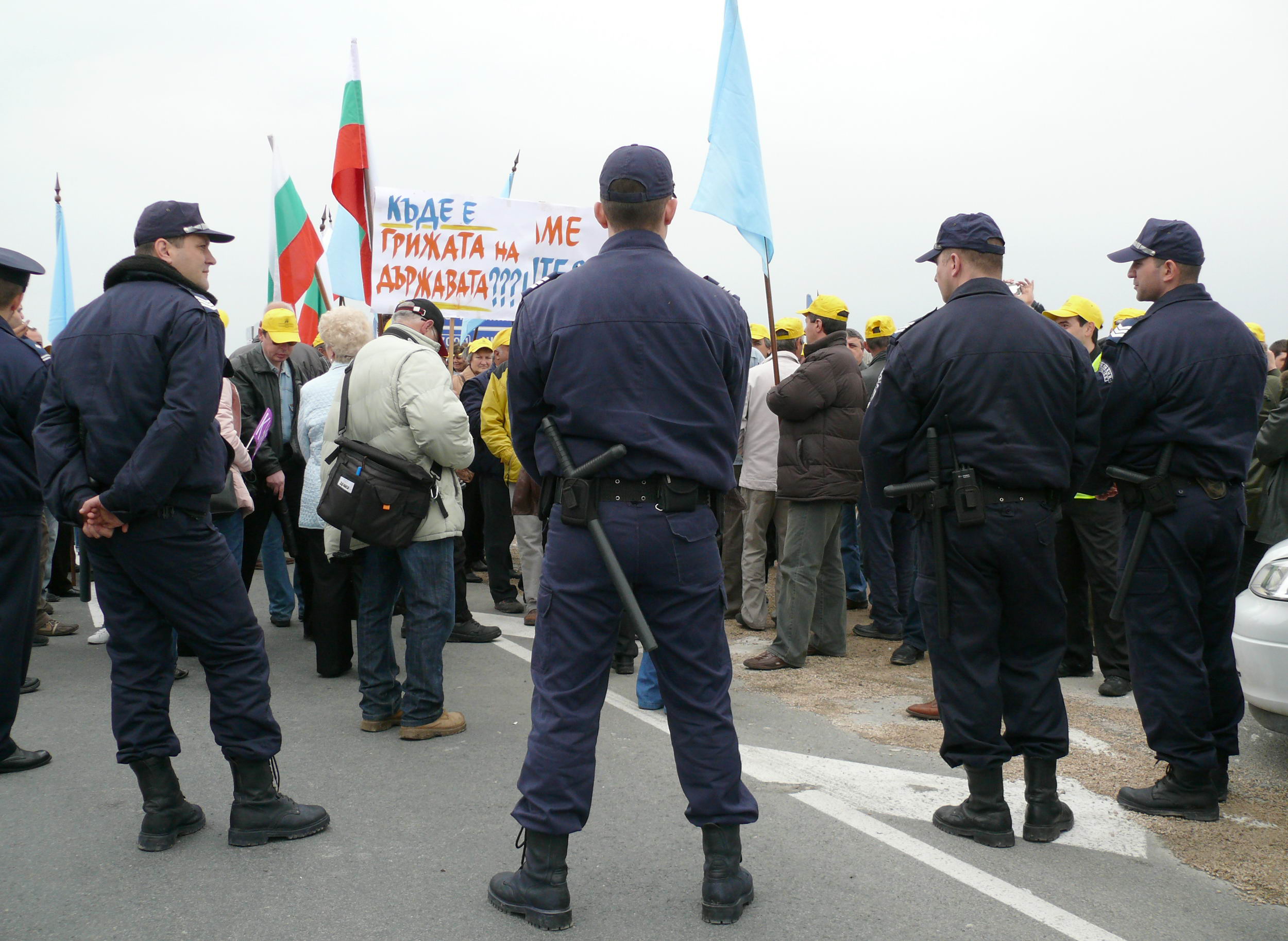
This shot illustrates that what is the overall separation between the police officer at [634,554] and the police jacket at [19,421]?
270cm

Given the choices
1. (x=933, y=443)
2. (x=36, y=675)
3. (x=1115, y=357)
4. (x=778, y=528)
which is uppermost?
(x=1115, y=357)

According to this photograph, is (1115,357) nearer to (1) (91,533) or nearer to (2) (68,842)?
(1) (91,533)

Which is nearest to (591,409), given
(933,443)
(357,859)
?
(933,443)

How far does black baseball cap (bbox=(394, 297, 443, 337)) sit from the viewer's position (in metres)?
5.45

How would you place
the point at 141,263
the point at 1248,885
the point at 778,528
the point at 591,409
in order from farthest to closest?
the point at 778,528 < the point at 141,263 < the point at 1248,885 < the point at 591,409

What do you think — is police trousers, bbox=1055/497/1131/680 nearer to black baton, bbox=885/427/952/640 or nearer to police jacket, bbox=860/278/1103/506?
police jacket, bbox=860/278/1103/506

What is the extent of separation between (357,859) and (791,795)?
1.73 meters

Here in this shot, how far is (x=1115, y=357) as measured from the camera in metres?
4.49

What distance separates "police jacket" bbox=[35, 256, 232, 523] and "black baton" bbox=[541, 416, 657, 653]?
55.5 inches

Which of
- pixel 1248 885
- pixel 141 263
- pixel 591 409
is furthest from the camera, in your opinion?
pixel 141 263

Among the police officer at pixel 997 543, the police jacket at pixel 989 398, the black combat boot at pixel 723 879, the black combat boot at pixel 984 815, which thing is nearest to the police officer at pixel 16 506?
the black combat boot at pixel 723 879

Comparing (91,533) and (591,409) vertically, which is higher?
(591,409)

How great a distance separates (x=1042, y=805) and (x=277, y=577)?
5.97m

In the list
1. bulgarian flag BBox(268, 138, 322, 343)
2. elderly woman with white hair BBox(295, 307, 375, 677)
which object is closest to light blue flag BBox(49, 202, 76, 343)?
bulgarian flag BBox(268, 138, 322, 343)
